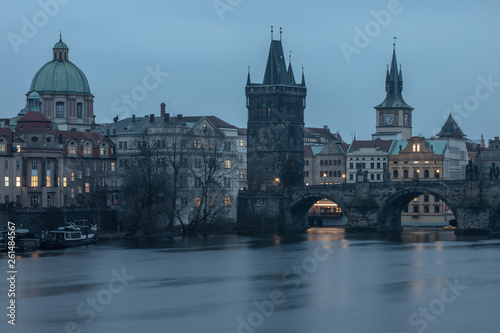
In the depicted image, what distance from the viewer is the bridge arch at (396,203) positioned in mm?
123312

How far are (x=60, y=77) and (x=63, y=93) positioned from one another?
83.6 inches

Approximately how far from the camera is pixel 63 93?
138 meters

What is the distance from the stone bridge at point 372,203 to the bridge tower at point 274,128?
8.91ft

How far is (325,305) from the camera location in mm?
65250

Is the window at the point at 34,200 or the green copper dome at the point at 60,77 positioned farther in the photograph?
the green copper dome at the point at 60,77

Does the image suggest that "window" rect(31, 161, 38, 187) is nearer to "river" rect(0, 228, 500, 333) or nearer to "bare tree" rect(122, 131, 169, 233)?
"bare tree" rect(122, 131, 169, 233)

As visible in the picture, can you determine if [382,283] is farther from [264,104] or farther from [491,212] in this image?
[264,104]

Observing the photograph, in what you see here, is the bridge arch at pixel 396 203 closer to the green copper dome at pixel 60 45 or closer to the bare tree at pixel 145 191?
the bare tree at pixel 145 191

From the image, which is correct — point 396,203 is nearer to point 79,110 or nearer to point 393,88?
point 79,110

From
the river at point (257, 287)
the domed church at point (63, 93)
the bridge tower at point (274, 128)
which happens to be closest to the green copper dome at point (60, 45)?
the domed church at point (63, 93)

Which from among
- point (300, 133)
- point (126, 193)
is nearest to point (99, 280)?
point (126, 193)

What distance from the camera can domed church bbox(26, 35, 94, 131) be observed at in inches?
5428

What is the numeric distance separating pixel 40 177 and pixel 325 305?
5163 centimetres

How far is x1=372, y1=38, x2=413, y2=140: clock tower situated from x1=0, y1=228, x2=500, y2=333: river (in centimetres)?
8573
